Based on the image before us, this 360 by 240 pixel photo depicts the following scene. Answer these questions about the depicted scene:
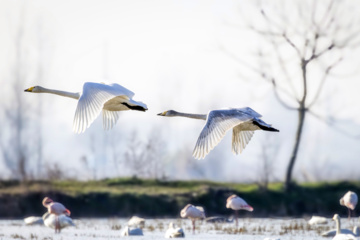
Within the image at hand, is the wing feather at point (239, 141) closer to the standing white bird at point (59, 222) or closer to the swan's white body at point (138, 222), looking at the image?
the swan's white body at point (138, 222)

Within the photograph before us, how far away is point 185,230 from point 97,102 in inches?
203

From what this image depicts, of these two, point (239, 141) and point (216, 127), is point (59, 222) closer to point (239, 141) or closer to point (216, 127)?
point (239, 141)

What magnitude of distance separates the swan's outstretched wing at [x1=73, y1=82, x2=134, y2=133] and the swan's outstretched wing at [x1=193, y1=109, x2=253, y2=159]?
156 centimetres

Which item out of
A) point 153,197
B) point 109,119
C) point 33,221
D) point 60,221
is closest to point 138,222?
point 60,221

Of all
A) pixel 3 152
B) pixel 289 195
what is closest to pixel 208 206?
pixel 289 195

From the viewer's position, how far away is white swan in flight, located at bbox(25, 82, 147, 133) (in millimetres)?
14062

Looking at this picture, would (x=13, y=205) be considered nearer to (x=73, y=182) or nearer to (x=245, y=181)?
(x=73, y=182)

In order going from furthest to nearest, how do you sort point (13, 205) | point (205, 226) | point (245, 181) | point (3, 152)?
point (3, 152), point (245, 181), point (13, 205), point (205, 226)

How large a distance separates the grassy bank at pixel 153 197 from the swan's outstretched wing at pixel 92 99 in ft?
28.3

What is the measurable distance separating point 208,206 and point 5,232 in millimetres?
6993

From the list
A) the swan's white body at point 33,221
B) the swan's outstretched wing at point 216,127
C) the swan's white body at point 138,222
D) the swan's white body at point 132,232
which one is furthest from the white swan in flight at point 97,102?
the swan's white body at point 33,221

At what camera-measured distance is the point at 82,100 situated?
47.1 ft

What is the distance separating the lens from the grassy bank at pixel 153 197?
23.1 meters

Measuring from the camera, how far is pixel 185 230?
18.6m
